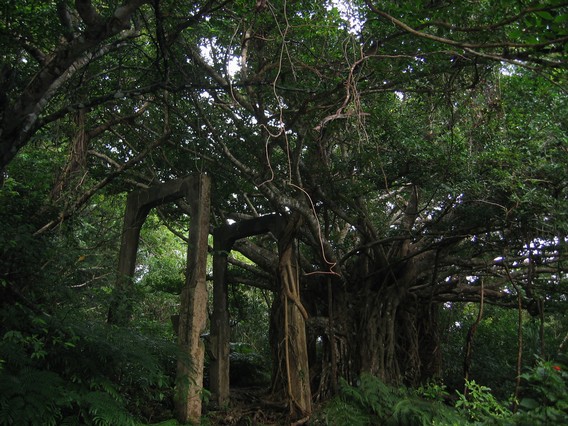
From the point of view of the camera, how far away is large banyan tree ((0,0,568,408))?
596 centimetres

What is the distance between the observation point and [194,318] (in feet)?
20.3

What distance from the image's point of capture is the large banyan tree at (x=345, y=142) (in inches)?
235

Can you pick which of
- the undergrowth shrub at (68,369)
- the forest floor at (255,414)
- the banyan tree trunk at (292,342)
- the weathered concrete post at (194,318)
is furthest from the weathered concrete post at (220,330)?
the undergrowth shrub at (68,369)

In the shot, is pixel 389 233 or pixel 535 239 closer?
pixel 535 239

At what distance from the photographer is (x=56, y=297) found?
522 centimetres

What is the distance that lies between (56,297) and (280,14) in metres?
4.26

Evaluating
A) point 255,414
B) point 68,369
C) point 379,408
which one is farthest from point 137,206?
point 379,408

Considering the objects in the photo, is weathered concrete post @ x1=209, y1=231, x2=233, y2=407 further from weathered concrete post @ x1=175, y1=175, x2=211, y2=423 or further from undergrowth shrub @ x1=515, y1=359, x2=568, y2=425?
undergrowth shrub @ x1=515, y1=359, x2=568, y2=425

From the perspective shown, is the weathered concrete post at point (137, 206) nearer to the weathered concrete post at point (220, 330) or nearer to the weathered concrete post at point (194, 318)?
the weathered concrete post at point (194, 318)

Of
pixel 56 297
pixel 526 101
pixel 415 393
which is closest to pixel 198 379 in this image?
pixel 56 297

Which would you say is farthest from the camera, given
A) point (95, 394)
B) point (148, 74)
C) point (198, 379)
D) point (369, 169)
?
point (369, 169)

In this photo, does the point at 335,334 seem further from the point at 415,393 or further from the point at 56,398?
the point at 56,398

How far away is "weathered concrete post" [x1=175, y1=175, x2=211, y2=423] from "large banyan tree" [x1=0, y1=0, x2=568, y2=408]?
2.79 ft

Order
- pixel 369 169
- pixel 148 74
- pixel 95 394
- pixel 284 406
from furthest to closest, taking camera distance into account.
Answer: pixel 369 169 → pixel 148 74 → pixel 284 406 → pixel 95 394
